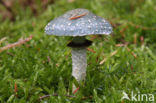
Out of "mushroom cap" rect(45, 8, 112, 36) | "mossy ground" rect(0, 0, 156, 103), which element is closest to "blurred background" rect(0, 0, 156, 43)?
"mossy ground" rect(0, 0, 156, 103)

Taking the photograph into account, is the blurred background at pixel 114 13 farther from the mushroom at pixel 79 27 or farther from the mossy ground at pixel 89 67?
the mushroom at pixel 79 27

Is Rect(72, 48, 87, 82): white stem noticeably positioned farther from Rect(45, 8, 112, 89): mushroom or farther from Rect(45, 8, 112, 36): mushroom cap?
Rect(45, 8, 112, 36): mushroom cap

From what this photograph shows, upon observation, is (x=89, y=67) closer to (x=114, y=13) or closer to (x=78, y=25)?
(x=78, y=25)

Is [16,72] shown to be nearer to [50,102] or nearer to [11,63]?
[11,63]

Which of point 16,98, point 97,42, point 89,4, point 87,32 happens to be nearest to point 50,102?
point 16,98

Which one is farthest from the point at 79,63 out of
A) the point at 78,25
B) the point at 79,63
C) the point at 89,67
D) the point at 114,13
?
the point at 114,13

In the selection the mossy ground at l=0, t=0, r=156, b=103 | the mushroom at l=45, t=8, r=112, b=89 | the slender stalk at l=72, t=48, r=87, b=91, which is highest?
the mushroom at l=45, t=8, r=112, b=89
